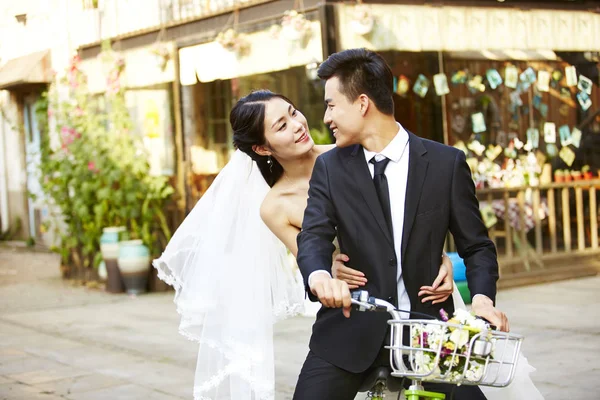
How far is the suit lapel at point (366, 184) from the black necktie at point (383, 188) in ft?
0.09

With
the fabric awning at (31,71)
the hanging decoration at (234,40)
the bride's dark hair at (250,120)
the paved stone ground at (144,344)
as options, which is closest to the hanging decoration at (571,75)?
the paved stone ground at (144,344)

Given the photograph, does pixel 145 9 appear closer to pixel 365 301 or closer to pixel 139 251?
pixel 139 251

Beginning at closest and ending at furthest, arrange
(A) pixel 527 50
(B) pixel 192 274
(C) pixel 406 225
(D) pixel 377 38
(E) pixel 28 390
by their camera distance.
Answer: (C) pixel 406 225 → (B) pixel 192 274 → (E) pixel 28 390 → (D) pixel 377 38 → (A) pixel 527 50

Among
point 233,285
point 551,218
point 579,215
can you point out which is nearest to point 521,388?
point 233,285

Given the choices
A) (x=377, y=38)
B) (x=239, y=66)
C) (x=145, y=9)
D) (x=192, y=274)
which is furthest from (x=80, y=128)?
(x=192, y=274)

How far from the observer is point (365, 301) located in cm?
275

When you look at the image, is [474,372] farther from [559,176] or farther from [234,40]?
[559,176]

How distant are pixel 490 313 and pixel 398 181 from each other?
57cm

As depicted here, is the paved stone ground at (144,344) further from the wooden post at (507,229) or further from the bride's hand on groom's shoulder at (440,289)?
the bride's hand on groom's shoulder at (440,289)

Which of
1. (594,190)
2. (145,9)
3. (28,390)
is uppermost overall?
(145,9)

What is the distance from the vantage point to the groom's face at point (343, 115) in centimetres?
318

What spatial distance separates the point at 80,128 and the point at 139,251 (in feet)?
6.39

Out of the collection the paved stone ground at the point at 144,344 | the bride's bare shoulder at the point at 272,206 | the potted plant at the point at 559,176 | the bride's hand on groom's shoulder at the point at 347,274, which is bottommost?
the paved stone ground at the point at 144,344

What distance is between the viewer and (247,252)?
15.2 feet
